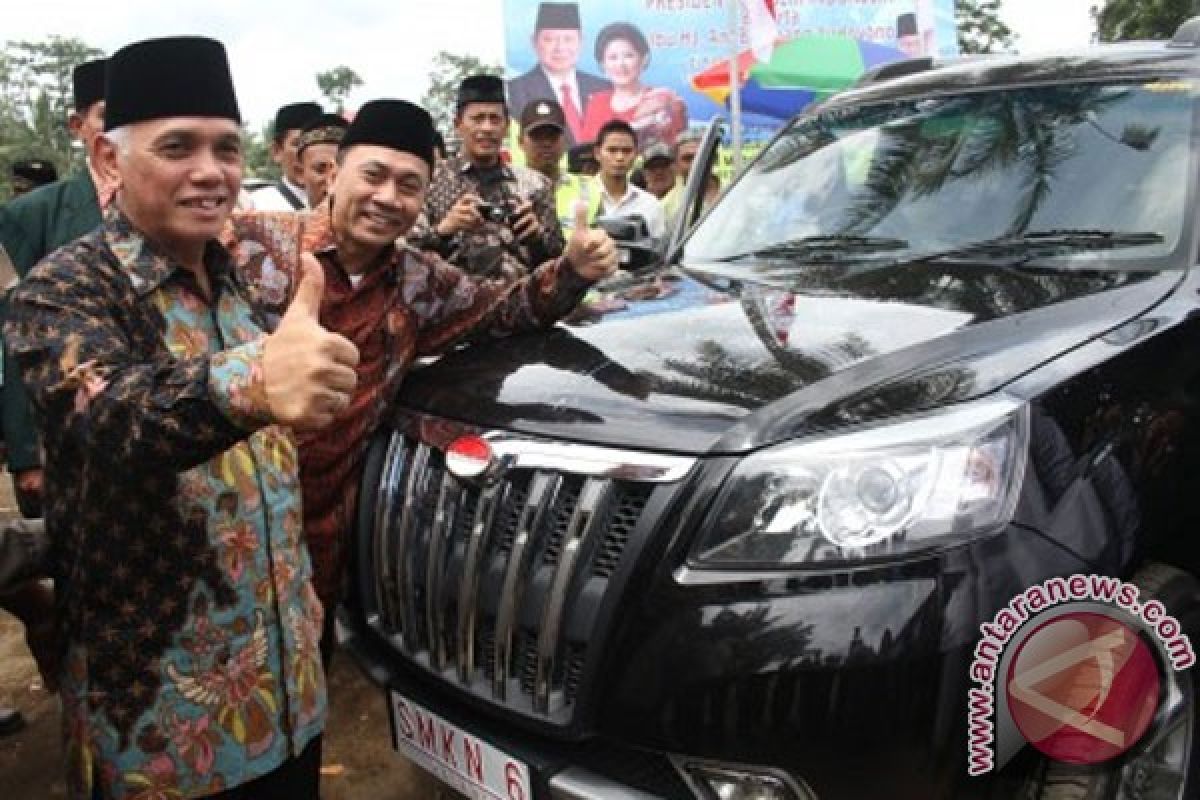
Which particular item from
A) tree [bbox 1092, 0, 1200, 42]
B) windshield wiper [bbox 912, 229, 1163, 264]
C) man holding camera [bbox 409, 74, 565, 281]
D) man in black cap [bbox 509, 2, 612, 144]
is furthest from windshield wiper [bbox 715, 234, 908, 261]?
tree [bbox 1092, 0, 1200, 42]

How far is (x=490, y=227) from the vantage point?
380 centimetres

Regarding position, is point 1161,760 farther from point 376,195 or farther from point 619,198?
point 619,198

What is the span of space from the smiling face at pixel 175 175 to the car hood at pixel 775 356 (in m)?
0.67

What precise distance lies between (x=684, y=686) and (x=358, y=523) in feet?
3.63

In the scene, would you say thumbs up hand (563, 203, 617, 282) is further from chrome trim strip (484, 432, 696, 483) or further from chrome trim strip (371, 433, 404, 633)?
chrome trim strip (484, 432, 696, 483)

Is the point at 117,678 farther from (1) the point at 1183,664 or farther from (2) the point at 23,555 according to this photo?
(1) the point at 1183,664

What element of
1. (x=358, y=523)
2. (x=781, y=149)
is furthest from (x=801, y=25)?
(x=358, y=523)

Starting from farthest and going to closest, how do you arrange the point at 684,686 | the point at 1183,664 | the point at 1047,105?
the point at 1047,105
the point at 1183,664
the point at 684,686

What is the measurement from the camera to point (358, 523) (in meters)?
2.48

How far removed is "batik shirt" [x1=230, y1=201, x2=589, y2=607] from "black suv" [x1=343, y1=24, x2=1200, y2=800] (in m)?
0.12

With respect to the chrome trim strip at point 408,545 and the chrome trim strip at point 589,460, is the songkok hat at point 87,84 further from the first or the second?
the chrome trim strip at point 589,460

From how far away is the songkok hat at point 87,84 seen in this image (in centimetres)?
348

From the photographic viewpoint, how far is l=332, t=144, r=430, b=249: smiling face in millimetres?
2566

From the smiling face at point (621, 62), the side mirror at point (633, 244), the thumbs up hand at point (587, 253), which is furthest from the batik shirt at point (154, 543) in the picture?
the smiling face at point (621, 62)
